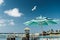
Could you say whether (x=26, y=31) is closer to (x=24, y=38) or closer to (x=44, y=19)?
(x=24, y=38)

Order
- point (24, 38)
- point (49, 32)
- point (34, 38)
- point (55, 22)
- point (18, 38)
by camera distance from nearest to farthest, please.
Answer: point (24, 38) → point (34, 38) → point (18, 38) → point (55, 22) → point (49, 32)

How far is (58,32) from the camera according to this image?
12836 millimetres

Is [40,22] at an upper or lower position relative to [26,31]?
upper

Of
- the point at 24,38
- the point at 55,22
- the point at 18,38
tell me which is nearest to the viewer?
the point at 24,38

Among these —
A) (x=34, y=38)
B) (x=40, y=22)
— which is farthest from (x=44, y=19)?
(x=34, y=38)

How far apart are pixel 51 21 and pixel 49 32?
3681mm

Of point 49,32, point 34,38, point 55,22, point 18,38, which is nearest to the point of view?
point 34,38

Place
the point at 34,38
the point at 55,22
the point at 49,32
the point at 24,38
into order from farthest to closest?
the point at 49,32 < the point at 55,22 < the point at 34,38 < the point at 24,38

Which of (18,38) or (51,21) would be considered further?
(51,21)

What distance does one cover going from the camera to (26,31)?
630 centimetres

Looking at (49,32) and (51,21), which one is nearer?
(51,21)

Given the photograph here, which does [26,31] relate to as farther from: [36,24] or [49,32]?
[49,32]

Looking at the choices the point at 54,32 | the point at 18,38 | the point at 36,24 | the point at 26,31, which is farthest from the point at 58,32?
the point at 26,31

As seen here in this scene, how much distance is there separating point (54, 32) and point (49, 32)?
0.60 metres
